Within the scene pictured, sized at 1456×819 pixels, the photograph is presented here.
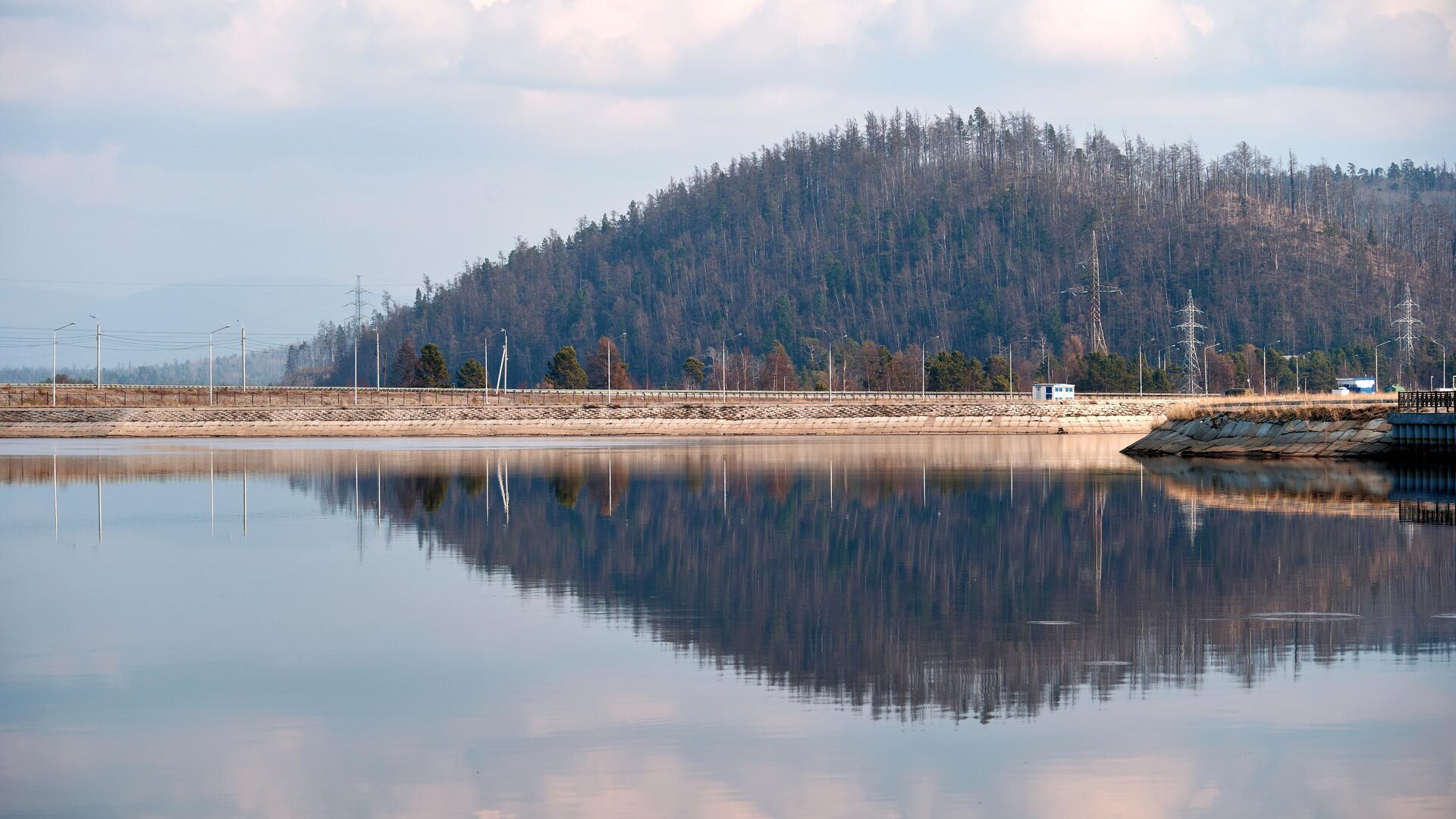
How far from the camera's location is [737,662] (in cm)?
1473

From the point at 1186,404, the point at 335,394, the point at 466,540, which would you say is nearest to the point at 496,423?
the point at 335,394

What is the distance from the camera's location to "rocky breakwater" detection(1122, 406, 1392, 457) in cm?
5009

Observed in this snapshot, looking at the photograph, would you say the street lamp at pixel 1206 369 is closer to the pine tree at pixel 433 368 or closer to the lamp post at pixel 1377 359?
the lamp post at pixel 1377 359

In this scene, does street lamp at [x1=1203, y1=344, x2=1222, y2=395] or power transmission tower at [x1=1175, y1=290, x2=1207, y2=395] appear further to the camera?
street lamp at [x1=1203, y1=344, x2=1222, y2=395]

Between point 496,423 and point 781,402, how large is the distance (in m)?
21.6

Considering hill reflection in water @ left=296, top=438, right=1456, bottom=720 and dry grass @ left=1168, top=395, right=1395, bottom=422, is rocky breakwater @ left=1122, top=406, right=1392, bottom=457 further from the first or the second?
hill reflection in water @ left=296, top=438, right=1456, bottom=720

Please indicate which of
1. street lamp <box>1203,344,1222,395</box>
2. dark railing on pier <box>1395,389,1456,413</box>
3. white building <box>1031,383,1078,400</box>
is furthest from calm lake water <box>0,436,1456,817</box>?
street lamp <box>1203,344,1222,395</box>

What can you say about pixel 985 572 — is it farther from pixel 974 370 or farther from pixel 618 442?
pixel 974 370

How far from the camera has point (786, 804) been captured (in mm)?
10016

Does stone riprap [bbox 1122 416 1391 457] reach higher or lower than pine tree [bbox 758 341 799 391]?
lower

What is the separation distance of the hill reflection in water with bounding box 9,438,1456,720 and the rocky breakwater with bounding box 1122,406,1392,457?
5.63m

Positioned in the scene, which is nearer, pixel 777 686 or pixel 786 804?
pixel 786 804

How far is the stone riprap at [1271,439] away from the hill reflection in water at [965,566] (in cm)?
549

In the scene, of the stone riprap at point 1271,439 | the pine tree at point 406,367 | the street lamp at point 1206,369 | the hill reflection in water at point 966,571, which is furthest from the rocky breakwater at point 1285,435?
the pine tree at point 406,367
